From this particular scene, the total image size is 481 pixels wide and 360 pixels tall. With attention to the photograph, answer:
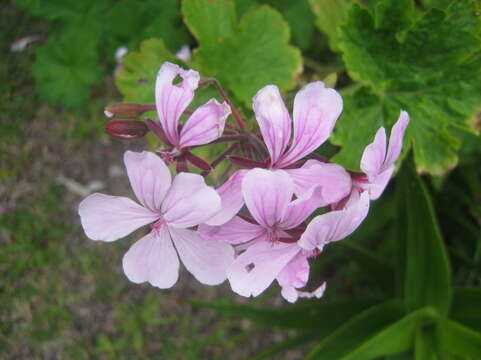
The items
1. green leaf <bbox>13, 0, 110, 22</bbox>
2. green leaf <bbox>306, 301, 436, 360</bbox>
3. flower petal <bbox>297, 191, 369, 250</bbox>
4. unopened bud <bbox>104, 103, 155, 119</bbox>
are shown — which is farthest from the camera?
green leaf <bbox>13, 0, 110, 22</bbox>

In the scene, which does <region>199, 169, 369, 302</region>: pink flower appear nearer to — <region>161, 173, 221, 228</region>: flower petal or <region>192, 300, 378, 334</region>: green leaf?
<region>161, 173, 221, 228</region>: flower petal

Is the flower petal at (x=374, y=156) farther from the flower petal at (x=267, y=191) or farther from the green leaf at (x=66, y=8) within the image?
the green leaf at (x=66, y=8)

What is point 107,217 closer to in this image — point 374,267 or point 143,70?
point 143,70

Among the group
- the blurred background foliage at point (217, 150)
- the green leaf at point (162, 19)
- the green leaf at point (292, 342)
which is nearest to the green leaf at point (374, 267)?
the blurred background foliage at point (217, 150)

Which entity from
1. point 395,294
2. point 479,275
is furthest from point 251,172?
point 479,275

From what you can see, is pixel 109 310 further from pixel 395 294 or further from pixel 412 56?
pixel 412 56

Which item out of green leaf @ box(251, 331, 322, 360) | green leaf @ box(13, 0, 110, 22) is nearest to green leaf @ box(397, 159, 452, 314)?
green leaf @ box(251, 331, 322, 360)
